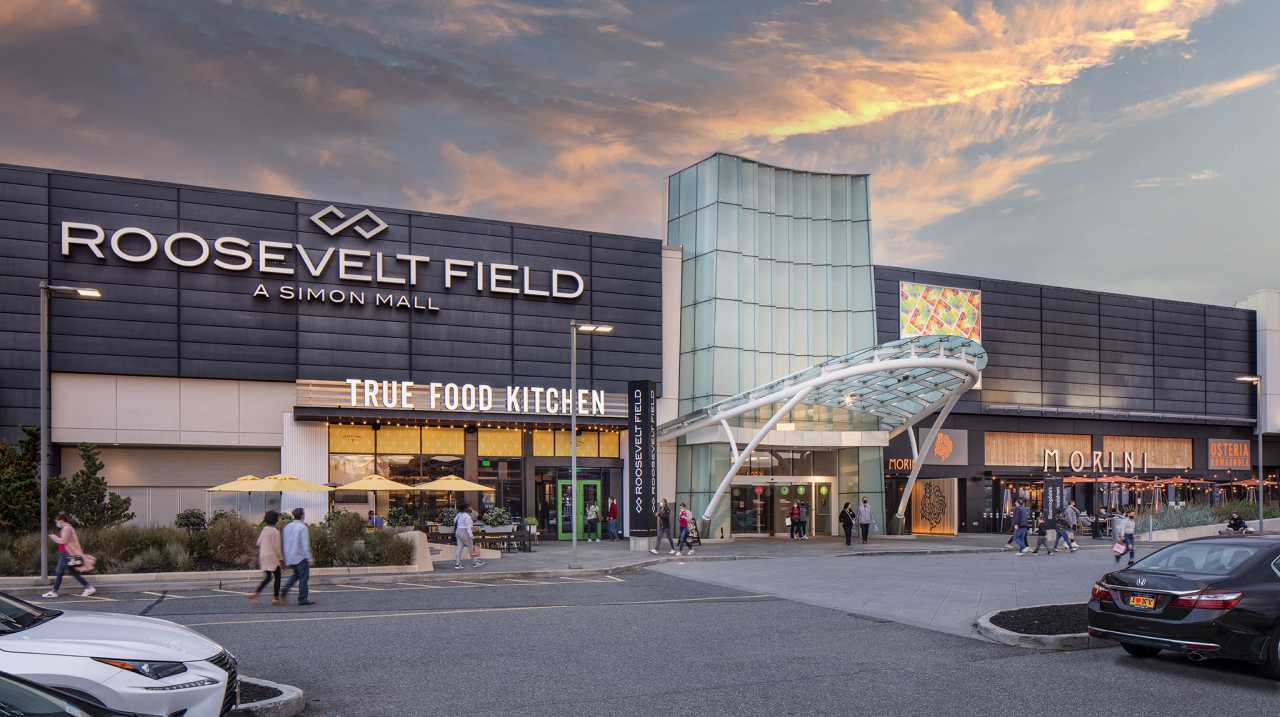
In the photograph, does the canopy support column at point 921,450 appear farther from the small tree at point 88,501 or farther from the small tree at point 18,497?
the small tree at point 18,497

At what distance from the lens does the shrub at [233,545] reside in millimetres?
24734

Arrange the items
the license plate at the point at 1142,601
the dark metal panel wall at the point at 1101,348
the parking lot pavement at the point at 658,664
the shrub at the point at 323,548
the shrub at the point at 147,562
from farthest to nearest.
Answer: the dark metal panel wall at the point at 1101,348 < the shrub at the point at 323,548 < the shrub at the point at 147,562 < the license plate at the point at 1142,601 < the parking lot pavement at the point at 658,664

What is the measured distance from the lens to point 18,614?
28.1ft

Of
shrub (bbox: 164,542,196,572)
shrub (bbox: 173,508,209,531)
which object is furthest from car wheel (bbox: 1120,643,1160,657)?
shrub (bbox: 173,508,209,531)

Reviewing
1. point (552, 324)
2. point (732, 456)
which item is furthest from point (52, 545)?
point (732, 456)

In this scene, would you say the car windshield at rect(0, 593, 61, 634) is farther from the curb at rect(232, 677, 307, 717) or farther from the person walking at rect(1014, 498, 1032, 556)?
the person walking at rect(1014, 498, 1032, 556)

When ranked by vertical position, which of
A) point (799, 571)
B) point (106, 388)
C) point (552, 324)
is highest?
point (552, 324)

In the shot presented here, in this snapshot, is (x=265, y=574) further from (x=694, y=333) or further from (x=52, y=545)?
(x=694, y=333)

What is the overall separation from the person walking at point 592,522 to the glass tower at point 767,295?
12.9 feet

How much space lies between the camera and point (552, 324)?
40531 mm

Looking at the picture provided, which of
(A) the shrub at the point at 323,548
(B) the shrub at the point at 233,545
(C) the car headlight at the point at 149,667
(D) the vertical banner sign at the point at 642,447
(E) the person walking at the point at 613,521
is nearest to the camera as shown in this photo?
(C) the car headlight at the point at 149,667

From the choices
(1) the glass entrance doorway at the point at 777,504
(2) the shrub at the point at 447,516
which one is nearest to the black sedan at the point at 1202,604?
(2) the shrub at the point at 447,516

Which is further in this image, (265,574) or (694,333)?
(694,333)

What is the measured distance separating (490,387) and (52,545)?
57.4 feet
